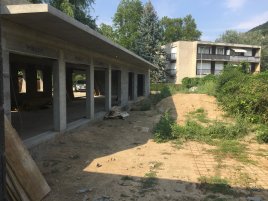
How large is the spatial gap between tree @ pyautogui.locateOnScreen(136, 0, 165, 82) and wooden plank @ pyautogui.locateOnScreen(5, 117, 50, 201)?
1776 inches

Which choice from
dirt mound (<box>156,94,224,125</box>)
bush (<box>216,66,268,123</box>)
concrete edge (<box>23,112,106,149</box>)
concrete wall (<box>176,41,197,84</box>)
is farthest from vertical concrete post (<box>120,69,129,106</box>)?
concrete wall (<box>176,41,197,84</box>)

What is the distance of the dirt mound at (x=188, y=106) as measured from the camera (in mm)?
15237

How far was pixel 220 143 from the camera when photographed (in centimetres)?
1041

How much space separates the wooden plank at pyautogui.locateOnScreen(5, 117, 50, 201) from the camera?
495 centimetres

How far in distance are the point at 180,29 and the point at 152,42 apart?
2418 centimetres

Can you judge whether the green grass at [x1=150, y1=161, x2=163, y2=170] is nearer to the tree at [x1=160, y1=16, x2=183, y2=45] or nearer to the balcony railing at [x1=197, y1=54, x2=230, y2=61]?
the balcony railing at [x1=197, y1=54, x2=230, y2=61]

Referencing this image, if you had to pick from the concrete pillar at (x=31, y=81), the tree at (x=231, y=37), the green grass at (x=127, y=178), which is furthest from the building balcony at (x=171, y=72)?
the green grass at (x=127, y=178)

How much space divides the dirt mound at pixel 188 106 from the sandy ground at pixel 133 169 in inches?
175

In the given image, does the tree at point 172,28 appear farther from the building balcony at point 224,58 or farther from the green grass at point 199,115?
the green grass at point 199,115

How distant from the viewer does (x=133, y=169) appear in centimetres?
729

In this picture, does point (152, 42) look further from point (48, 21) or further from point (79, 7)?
point (48, 21)

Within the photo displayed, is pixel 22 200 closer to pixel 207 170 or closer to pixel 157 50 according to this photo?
pixel 207 170

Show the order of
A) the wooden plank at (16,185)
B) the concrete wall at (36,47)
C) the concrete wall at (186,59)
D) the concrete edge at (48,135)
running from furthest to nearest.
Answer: the concrete wall at (186,59) → the concrete edge at (48,135) → the concrete wall at (36,47) → the wooden plank at (16,185)

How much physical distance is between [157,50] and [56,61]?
42.4 metres
